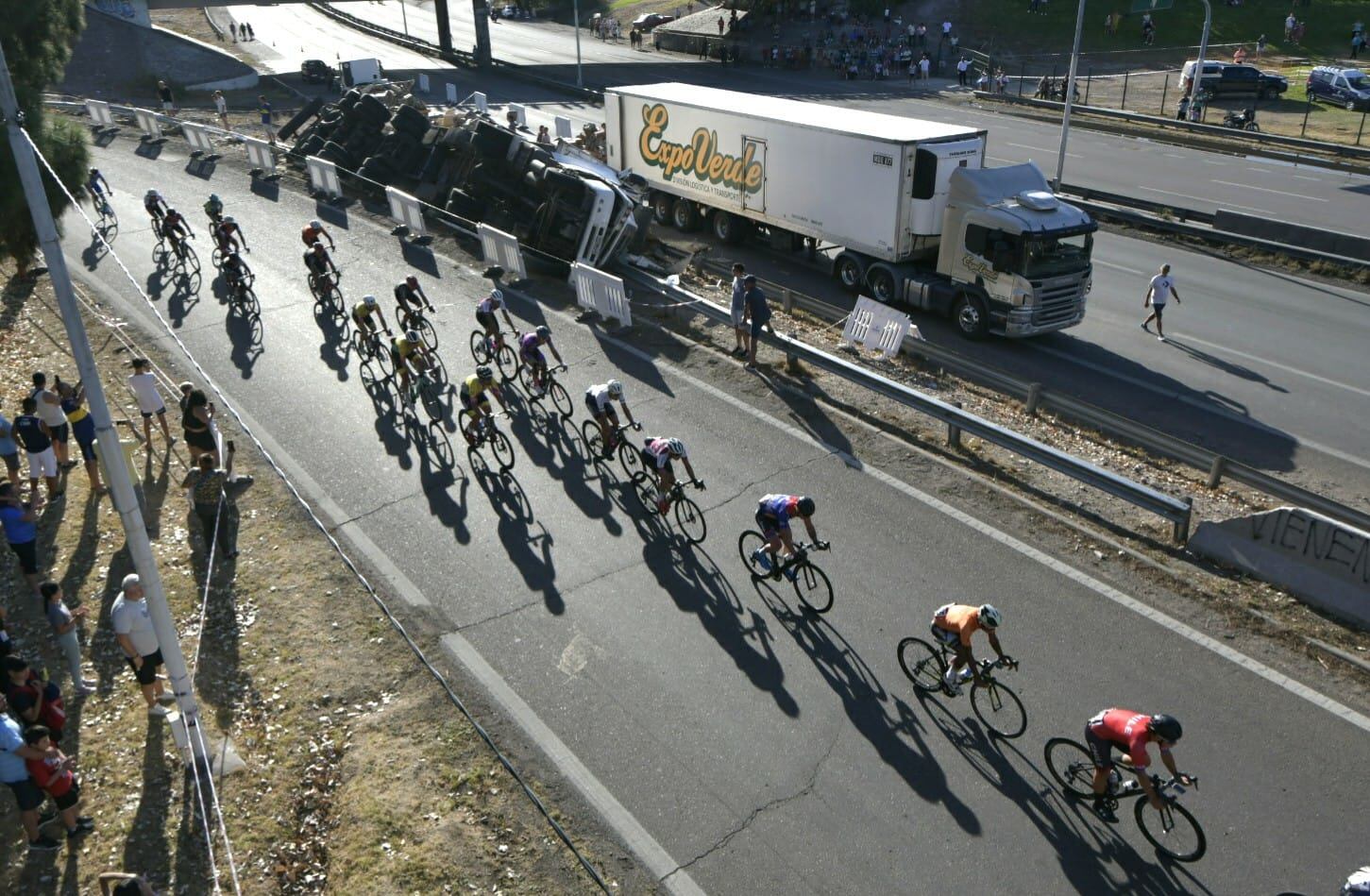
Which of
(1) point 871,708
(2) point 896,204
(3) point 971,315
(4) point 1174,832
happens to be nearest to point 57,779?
(1) point 871,708

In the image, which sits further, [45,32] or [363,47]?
[363,47]

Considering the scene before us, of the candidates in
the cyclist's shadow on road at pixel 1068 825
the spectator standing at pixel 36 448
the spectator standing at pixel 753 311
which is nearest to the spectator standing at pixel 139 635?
the spectator standing at pixel 36 448

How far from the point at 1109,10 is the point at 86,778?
68349 mm

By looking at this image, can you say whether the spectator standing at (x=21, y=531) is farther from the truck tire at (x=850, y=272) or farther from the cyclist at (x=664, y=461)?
the truck tire at (x=850, y=272)

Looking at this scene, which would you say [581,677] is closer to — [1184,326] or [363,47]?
[1184,326]

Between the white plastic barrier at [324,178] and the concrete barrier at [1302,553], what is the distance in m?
24.1

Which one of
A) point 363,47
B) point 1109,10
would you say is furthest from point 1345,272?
point 363,47

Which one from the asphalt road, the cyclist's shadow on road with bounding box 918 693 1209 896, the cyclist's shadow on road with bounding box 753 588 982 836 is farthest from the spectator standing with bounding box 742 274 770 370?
the cyclist's shadow on road with bounding box 918 693 1209 896

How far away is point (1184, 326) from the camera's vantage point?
833 inches

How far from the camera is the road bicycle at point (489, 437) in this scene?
14719mm

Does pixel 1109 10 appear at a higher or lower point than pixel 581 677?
higher

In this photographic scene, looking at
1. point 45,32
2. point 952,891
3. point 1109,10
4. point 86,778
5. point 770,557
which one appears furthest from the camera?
point 1109,10

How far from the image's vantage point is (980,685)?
9758mm

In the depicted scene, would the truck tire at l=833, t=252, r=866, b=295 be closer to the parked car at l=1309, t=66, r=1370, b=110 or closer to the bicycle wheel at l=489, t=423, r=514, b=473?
the bicycle wheel at l=489, t=423, r=514, b=473
